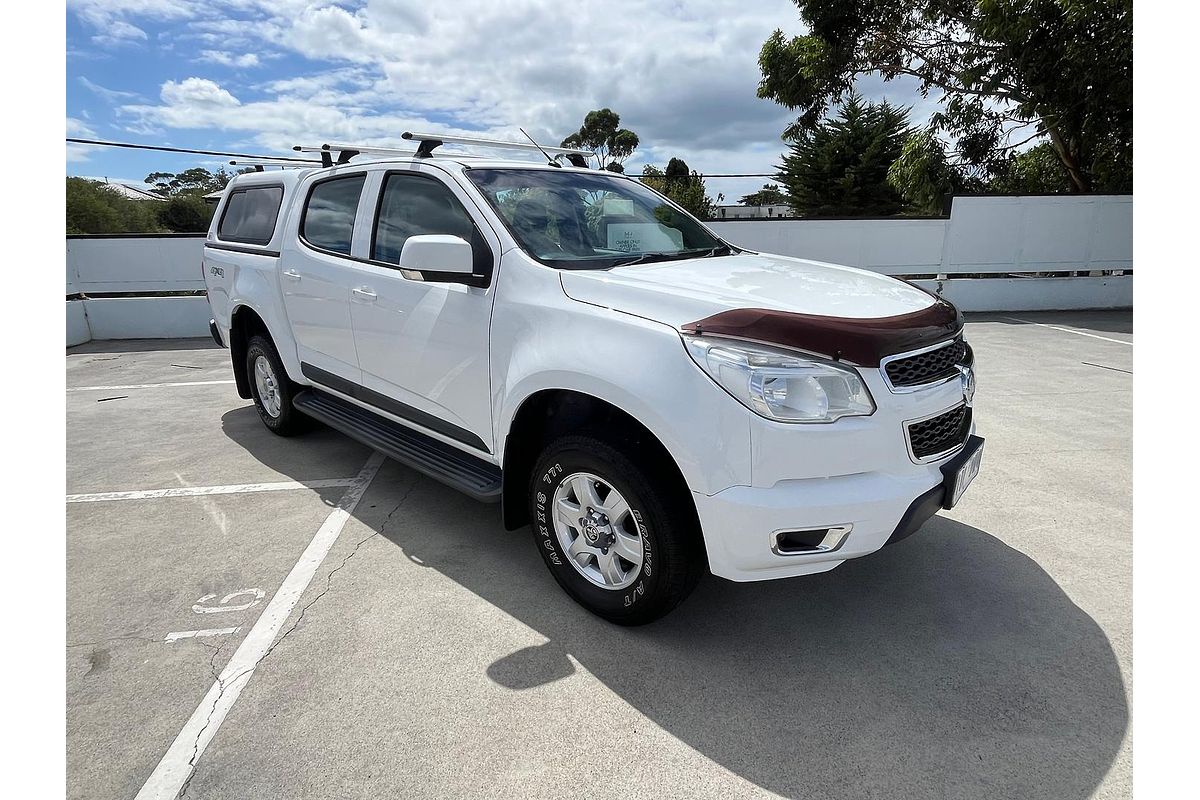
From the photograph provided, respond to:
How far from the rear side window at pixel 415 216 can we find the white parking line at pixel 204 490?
5.23ft

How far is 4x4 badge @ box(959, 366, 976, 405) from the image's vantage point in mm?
2693

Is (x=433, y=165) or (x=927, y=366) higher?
(x=433, y=165)

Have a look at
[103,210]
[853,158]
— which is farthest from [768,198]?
[103,210]

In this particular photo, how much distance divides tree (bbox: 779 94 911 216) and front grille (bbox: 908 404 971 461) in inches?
958

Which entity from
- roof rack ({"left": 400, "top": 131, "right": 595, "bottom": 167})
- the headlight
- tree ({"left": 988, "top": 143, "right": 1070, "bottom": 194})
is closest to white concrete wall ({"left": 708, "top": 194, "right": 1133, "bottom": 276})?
tree ({"left": 988, "top": 143, "right": 1070, "bottom": 194})

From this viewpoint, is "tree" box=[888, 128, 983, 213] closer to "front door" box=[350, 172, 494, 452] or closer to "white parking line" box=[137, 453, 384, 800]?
"front door" box=[350, 172, 494, 452]

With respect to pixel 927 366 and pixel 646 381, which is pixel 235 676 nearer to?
pixel 646 381

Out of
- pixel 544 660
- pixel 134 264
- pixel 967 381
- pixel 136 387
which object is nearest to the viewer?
pixel 544 660

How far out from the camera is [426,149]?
387 cm

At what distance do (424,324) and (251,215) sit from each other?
9.05 feet

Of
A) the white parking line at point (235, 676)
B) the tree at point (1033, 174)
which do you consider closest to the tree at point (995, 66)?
the tree at point (1033, 174)

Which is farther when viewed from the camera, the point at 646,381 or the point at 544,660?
the point at 544,660

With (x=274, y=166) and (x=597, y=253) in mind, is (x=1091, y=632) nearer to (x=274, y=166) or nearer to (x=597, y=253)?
(x=597, y=253)

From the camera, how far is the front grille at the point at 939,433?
2.46 metres
